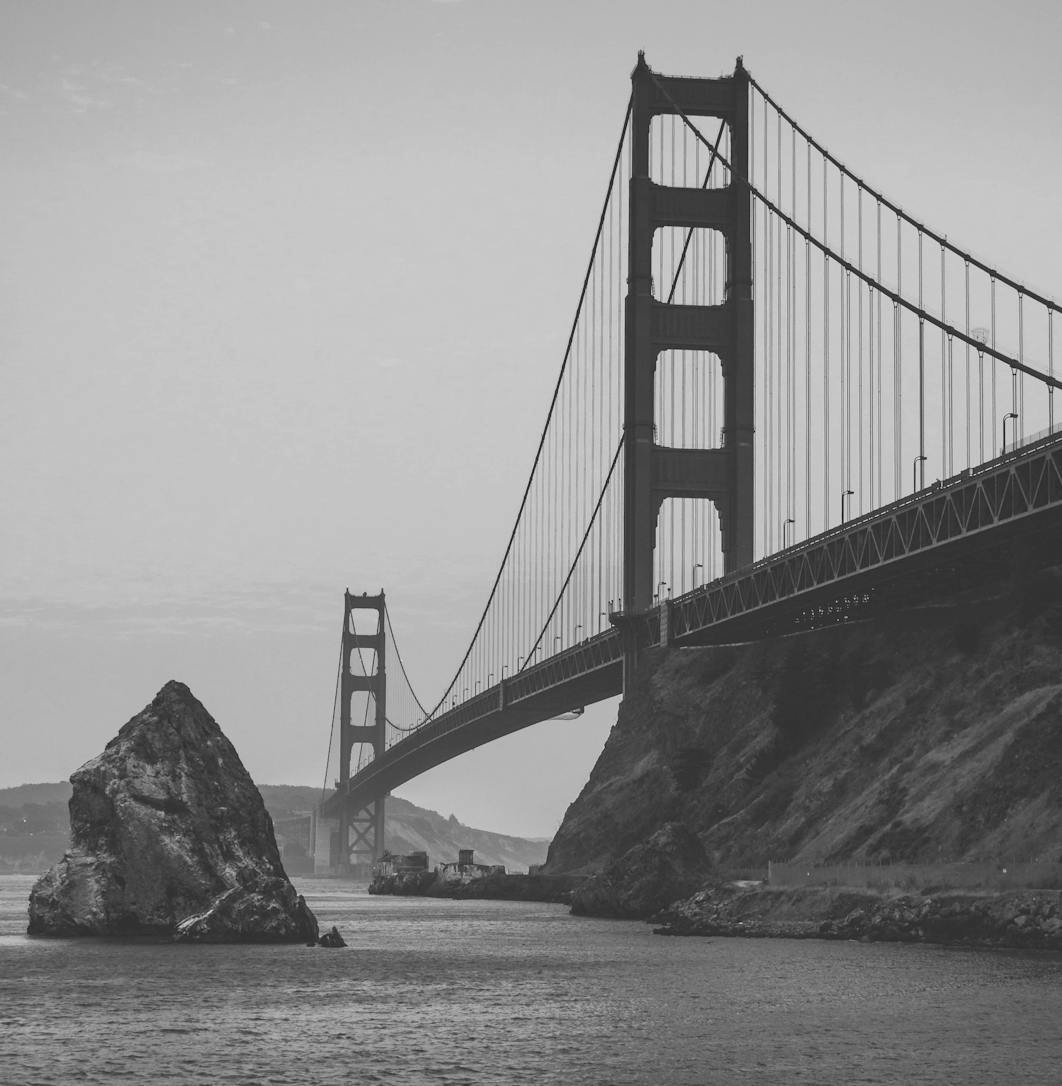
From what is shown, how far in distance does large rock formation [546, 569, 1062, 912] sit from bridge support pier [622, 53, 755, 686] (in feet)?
27.6

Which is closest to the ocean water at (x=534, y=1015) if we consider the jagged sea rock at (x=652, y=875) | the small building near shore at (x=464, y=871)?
the jagged sea rock at (x=652, y=875)

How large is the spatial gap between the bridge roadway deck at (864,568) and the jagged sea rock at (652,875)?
1403 centimetres

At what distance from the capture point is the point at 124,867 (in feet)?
217

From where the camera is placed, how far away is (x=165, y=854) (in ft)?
215

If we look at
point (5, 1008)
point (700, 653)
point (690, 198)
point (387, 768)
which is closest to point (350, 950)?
point (5, 1008)

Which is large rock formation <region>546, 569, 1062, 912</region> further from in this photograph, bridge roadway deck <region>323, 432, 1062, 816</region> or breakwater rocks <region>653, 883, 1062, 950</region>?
breakwater rocks <region>653, 883, 1062, 950</region>

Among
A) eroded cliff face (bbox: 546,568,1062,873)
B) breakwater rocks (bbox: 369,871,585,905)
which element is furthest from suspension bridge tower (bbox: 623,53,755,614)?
breakwater rocks (bbox: 369,871,585,905)

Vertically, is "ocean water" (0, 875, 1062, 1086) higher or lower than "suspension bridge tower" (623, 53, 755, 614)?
lower

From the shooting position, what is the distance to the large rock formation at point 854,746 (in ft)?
243

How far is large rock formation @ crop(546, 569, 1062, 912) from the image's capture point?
74188 millimetres

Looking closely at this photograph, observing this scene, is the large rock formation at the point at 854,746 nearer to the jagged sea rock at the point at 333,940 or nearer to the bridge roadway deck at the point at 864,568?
the bridge roadway deck at the point at 864,568

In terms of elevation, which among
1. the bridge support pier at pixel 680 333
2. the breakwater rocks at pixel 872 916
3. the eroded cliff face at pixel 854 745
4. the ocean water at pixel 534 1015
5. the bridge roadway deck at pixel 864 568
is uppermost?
the bridge support pier at pixel 680 333

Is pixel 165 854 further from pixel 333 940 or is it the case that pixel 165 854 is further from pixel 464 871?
pixel 464 871

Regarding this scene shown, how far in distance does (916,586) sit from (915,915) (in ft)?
109
